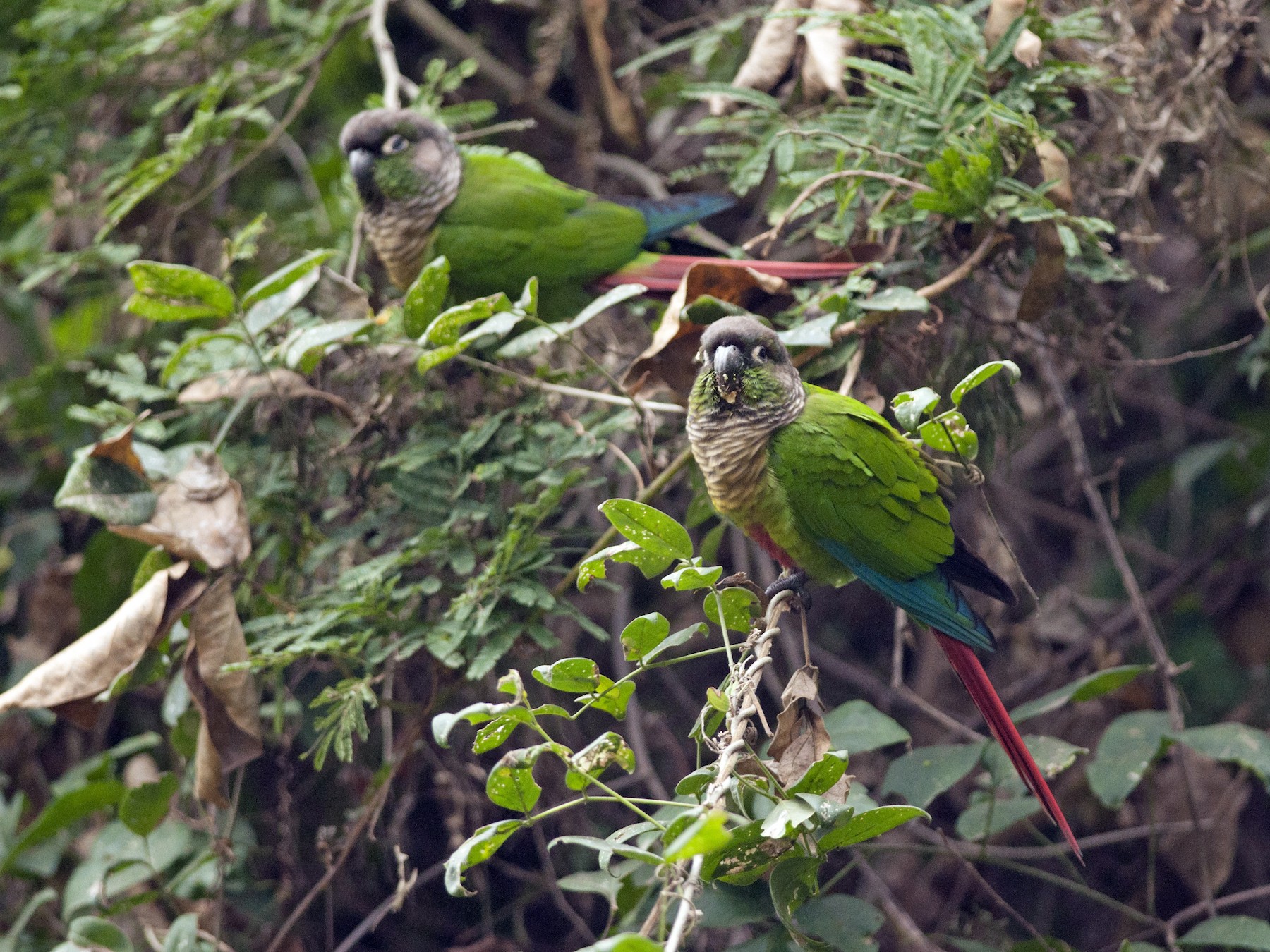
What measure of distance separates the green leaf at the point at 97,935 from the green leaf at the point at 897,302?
1.85 meters

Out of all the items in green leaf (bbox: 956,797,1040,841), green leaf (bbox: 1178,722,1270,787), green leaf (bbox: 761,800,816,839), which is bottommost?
green leaf (bbox: 956,797,1040,841)

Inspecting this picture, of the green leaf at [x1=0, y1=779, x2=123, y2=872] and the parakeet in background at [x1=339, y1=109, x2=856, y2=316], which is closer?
the green leaf at [x1=0, y1=779, x2=123, y2=872]

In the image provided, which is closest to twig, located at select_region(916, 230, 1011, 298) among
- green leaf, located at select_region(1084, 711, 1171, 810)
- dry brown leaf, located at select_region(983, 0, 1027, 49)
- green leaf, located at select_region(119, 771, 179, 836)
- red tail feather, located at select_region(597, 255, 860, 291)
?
red tail feather, located at select_region(597, 255, 860, 291)

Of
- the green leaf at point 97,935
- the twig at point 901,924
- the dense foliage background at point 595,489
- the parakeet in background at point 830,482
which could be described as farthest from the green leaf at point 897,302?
the green leaf at point 97,935

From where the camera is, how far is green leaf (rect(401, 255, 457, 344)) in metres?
1.93

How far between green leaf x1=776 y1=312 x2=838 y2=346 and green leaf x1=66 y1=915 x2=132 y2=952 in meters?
1.70

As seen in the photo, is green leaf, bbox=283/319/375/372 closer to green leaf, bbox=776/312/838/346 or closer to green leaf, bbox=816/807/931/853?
green leaf, bbox=776/312/838/346

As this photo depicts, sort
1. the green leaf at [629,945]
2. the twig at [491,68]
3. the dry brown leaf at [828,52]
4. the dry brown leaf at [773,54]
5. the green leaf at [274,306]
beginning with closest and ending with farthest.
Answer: the green leaf at [629,945], the green leaf at [274,306], the dry brown leaf at [828,52], the dry brown leaf at [773,54], the twig at [491,68]

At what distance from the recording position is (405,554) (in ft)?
6.60

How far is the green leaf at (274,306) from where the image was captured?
6.97 feet

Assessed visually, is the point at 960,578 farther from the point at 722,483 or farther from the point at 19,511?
the point at 19,511

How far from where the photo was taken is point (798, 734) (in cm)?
148

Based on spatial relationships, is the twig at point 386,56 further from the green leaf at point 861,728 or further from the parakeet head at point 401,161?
the green leaf at point 861,728

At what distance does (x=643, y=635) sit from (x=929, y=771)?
903 millimetres
